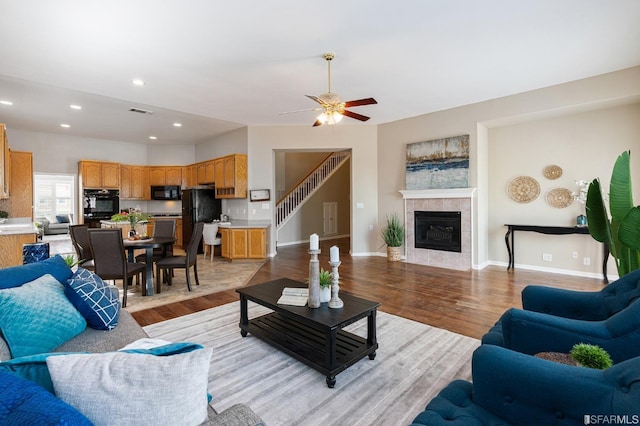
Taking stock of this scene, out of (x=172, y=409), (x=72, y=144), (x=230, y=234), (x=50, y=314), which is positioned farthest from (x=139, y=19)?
(x=72, y=144)

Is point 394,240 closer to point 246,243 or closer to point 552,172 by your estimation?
point 552,172

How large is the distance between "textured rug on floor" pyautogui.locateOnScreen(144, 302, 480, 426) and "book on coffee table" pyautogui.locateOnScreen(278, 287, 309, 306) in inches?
17.8

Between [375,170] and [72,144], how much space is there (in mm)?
7802

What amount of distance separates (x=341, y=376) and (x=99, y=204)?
8.53 m

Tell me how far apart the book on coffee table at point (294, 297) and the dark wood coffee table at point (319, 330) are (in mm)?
53

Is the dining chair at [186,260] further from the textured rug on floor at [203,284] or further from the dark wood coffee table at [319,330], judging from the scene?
the dark wood coffee table at [319,330]

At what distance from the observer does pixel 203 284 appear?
4734 mm

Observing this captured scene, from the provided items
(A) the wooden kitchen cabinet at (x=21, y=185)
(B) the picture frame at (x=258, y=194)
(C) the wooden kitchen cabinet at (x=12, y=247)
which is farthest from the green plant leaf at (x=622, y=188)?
(A) the wooden kitchen cabinet at (x=21, y=185)

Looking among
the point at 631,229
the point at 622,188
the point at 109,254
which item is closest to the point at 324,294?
the point at 631,229

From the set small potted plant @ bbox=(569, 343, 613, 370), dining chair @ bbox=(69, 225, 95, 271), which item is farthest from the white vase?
dining chair @ bbox=(69, 225, 95, 271)

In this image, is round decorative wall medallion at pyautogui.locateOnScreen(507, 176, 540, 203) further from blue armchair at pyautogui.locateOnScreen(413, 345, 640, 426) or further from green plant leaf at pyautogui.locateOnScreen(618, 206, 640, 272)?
blue armchair at pyautogui.locateOnScreen(413, 345, 640, 426)

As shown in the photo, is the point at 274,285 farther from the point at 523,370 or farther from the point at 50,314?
the point at 523,370

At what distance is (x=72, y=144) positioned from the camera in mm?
7918

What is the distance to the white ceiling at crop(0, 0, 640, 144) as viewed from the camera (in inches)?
112
